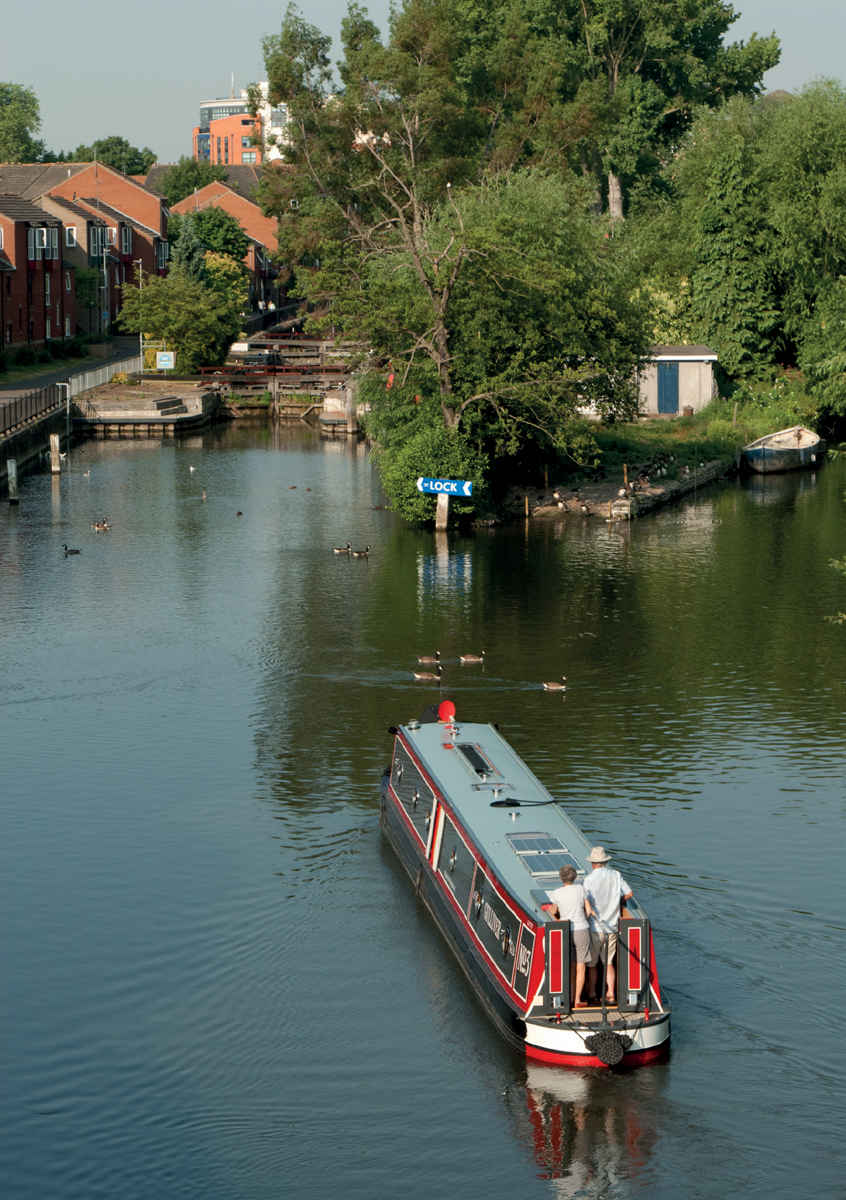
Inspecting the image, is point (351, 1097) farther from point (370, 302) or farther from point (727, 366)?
point (727, 366)

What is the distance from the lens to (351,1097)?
1980 centimetres

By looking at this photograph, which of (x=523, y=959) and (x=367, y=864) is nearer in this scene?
(x=523, y=959)

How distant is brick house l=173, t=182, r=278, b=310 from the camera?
548ft

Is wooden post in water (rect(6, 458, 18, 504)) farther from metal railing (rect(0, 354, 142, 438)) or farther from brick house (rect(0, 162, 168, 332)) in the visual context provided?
brick house (rect(0, 162, 168, 332))

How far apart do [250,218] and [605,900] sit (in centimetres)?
15910

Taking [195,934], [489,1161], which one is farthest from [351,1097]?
[195,934]

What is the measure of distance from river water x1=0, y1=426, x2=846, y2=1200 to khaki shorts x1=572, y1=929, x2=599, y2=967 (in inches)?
61.5

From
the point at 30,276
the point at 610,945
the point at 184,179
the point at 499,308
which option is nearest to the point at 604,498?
the point at 499,308

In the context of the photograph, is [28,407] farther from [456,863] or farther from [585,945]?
[585,945]

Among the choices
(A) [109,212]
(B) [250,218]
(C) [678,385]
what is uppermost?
(B) [250,218]

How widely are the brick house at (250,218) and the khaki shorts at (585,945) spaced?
152m

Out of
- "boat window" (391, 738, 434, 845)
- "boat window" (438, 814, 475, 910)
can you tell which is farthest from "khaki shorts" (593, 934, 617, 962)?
"boat window" (391, 738, 434, 845)

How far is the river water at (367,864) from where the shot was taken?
18.8 metres

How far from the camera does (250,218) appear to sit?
170 m
